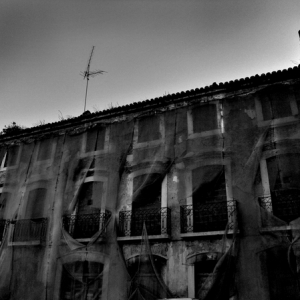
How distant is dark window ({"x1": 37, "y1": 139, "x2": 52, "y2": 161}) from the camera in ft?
39.2

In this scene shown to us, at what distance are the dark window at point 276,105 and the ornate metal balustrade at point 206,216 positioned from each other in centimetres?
277

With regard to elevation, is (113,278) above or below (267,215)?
below

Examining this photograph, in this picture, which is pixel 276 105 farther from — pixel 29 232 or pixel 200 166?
pixel 29 232

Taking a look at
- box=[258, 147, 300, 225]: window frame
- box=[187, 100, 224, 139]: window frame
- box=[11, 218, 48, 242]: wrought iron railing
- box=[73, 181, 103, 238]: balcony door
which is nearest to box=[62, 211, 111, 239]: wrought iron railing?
box=[73, 181, 103, 238]: balcony door

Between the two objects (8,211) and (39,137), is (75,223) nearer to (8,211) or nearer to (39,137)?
(8,211)

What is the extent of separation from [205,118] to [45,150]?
5.97 metres

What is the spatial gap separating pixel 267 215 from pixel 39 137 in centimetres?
865

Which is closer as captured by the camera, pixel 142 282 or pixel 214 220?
pixel 142 282

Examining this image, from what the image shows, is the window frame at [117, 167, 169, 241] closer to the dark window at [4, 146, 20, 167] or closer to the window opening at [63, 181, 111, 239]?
the window opening at [63, 181, 111, 239]

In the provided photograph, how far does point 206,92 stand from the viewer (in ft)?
35.1

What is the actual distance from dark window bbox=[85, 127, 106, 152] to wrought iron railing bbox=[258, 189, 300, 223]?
555 centimetres

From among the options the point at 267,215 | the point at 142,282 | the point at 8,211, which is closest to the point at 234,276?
the point at 267,215

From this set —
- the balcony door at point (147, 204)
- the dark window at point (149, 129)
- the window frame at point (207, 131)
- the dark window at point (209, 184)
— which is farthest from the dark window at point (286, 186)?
the dark window at point (149, 129)

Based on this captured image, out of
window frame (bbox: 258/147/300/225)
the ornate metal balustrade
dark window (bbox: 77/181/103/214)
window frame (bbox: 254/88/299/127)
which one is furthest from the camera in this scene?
dark window (bbox: 77/181/103/214)
